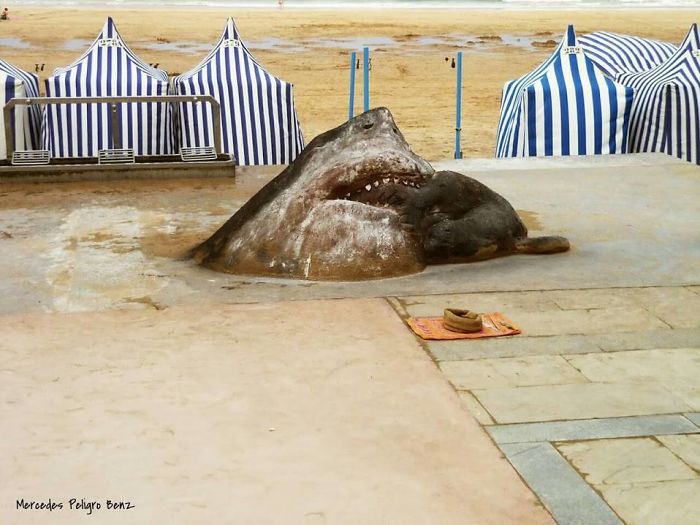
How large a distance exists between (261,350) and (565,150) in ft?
21.1

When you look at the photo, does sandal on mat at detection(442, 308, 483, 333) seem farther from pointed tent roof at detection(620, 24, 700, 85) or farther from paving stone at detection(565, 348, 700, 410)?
pointed tent roof at detection(620, 24, 700, 85)

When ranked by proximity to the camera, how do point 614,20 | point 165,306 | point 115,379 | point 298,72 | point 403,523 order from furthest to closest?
point 614,20
point 298,72
point 165,306
point 115,379
point 403,523

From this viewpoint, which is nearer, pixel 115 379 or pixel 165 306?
pixel 115 379

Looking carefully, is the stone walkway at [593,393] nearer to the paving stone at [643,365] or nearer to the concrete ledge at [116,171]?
the paving stone at [643,365]

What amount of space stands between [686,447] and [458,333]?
1.55 metres

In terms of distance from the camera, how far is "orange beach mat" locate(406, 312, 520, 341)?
5.47 metres

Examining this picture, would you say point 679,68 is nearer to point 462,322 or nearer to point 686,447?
point 462,322

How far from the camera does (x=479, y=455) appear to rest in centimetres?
415

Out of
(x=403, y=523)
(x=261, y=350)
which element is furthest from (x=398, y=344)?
(x=403, y=523)

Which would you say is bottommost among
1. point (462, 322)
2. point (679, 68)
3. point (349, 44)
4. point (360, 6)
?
point (462, 322)

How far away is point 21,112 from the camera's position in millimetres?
10891

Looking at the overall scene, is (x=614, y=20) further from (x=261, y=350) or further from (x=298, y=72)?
(x=261, y=350)

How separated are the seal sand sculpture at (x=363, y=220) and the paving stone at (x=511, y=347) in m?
1.31

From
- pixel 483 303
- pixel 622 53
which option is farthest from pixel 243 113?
pixel 483 303
